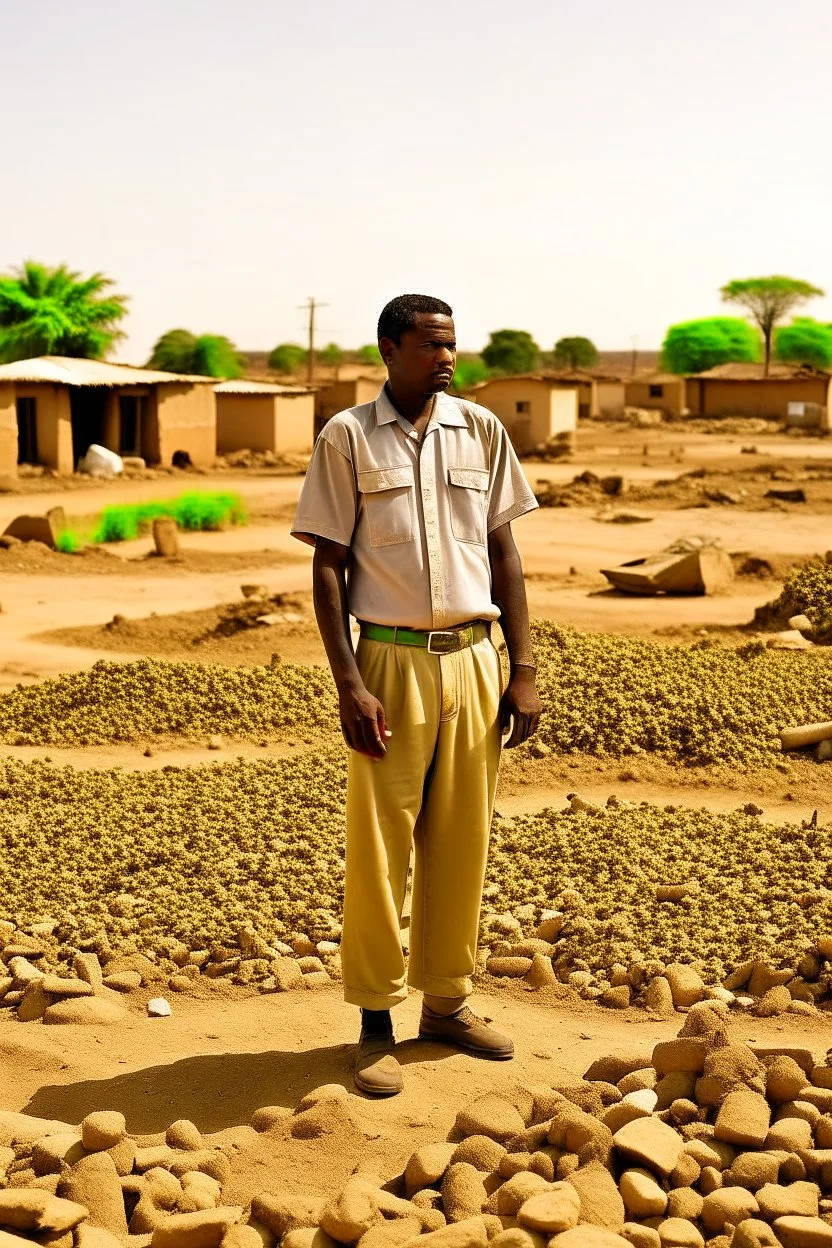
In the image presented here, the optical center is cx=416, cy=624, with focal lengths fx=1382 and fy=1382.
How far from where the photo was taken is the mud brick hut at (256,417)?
29.4 metres

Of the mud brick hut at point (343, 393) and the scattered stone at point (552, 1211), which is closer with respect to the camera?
the scattered stone at point (552, 1211)

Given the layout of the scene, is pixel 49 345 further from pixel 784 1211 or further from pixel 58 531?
pixel 784 1211

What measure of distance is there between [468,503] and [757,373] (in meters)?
48.7

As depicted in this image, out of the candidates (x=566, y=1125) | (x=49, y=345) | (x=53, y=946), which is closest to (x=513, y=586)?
(x=566, y=1125)

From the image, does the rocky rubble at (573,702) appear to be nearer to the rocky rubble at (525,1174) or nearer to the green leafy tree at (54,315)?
the rocky rubble at (525,1174)

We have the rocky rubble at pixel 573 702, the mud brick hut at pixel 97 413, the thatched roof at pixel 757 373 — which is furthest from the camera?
the thatched roof at pixel 757 373

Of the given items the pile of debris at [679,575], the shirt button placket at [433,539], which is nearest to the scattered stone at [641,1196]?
the shirt button placket at [433,539]

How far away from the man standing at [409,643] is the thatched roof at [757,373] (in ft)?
129

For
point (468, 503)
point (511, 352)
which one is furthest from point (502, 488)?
point (511, 352)

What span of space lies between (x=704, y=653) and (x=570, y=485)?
48.1 feet

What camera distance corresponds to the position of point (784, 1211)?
2.44m

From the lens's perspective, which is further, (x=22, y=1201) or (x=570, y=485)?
(x=570, y=485)

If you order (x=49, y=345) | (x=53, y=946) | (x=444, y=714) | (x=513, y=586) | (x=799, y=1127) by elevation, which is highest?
(x=49, y=345)

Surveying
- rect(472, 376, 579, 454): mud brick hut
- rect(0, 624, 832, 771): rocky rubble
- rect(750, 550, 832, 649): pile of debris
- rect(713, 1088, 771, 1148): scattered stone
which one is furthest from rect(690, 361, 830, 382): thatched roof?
rect(713, 1088, 771, 1148): scattered stone
